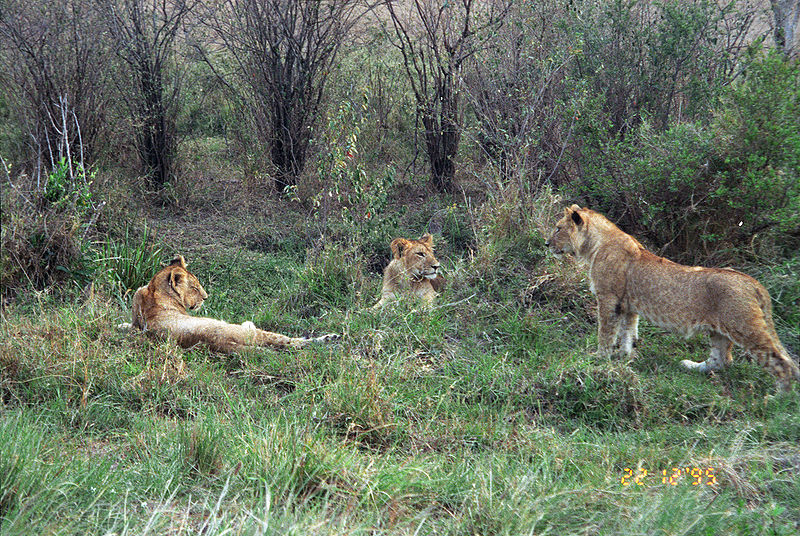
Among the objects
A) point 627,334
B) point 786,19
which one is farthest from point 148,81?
point 786,19

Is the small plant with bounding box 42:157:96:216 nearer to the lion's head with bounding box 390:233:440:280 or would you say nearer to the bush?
the lion's head with bounding box 390:233:440:280

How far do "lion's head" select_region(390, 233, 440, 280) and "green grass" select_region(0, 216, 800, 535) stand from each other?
0.75 feet

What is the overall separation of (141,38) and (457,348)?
6.25 metres

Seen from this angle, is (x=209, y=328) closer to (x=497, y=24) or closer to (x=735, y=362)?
(x=735, y=362)

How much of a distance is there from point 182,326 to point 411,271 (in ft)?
7.09

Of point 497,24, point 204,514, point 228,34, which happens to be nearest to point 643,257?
point 204,514

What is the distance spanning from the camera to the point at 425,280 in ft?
23.8

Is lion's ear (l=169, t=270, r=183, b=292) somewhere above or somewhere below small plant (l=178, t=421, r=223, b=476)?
above

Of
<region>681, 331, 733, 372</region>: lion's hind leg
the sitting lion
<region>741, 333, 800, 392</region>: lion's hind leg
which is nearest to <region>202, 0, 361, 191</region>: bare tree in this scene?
the sitting lion

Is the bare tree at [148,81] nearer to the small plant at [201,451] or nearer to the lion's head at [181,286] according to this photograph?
the lion's head at [181,286]

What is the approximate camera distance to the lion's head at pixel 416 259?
7152mm

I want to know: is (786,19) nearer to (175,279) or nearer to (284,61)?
(284,61)

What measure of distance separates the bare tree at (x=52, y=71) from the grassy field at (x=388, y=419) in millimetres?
2368
